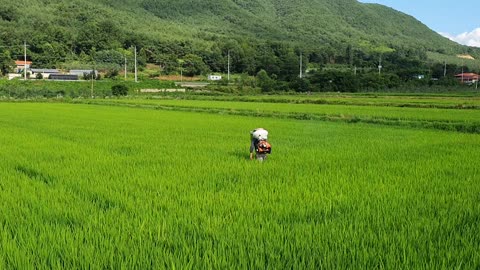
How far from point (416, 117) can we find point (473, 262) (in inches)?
748

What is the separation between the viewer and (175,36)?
10981 centimetres

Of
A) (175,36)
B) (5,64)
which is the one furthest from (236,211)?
(175,36)

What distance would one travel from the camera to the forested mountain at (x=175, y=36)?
81438mm

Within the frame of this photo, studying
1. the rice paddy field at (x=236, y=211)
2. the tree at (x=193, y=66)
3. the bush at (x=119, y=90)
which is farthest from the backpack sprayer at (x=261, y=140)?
→ the tree at (x=193, y=66)

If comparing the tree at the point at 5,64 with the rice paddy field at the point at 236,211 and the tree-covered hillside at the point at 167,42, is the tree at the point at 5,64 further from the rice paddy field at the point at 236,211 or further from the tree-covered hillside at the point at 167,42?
the rice paddy field at the point at 236,211

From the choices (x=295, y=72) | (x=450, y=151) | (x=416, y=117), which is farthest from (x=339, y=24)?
(x=450, y=151)

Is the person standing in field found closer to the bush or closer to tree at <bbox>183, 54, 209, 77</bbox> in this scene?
the bush

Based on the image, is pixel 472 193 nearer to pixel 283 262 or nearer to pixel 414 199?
pixel 414 199

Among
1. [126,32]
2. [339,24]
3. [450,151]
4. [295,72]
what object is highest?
[339,24]

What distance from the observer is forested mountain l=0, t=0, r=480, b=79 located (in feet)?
267

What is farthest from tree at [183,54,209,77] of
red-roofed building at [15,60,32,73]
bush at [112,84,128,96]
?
bush at [112,84,128,96]

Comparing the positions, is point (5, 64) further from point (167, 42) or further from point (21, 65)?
point (167, 42)

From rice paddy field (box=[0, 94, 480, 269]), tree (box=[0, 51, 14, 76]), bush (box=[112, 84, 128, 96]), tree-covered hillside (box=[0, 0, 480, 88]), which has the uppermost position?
tree-covered hillside (box=[0, 0, 480, 88])

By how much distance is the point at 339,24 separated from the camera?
178000mm
